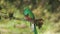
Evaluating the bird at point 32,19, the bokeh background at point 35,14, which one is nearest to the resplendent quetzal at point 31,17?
the bird at point 32,19

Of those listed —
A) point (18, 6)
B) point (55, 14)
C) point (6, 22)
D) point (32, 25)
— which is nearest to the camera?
point (32, 25)

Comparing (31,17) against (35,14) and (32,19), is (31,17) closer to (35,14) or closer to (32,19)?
(32,19)

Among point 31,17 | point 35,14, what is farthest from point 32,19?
point 35,14

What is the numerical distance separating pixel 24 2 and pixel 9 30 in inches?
46.4

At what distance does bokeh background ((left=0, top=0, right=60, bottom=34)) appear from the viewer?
268 centimetres

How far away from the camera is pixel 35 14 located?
10.6 ft

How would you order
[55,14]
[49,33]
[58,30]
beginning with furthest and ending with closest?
[55,14] → [58,30] → [49,33]

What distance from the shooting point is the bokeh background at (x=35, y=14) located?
2679 millimetres

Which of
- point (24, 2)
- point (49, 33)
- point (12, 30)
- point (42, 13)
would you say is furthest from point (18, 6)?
point (49, 33)

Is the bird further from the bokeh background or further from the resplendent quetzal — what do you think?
the bokeh background

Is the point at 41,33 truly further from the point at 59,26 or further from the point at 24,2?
the point at 24,2

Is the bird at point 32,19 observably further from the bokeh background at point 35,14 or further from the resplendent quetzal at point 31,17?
the bokeh background at point 35,14

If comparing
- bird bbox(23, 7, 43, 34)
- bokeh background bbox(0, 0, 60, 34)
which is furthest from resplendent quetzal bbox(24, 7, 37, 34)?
bokeh background bbox(0, 0, 60, 34)

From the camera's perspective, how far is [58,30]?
269 cm
